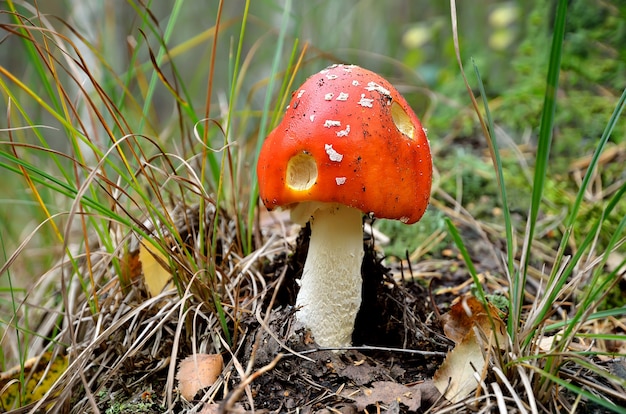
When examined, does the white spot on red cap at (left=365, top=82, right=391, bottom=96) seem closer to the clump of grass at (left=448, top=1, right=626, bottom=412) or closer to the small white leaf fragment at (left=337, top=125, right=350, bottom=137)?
the small white leaf fragment at (left=337, top=125, right=350, bottom=137)

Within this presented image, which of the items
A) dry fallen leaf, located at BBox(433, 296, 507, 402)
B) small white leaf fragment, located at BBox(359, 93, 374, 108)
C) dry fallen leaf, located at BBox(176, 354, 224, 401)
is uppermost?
small white leaf fragment, located at BBox(359, 93, 374, 108)

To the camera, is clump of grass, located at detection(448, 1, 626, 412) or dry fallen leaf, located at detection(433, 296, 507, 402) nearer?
clump of grass, located at detection(448, 1, 626, 412)

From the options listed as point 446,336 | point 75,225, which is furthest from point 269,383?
point 75,225

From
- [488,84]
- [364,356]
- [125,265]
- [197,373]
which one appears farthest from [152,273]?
[488,84]

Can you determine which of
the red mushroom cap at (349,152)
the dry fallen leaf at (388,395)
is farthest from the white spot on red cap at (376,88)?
the dry fallen leaf at (388,395)

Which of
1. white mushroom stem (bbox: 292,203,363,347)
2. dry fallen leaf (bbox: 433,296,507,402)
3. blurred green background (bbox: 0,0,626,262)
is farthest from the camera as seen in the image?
blurred green background (bbox: 0,0,626,262)

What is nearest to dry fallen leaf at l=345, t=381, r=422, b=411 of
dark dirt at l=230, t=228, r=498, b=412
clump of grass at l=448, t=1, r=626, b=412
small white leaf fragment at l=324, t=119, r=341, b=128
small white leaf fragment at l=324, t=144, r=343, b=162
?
dark dirt at l=230, t=228, r=498, b=412

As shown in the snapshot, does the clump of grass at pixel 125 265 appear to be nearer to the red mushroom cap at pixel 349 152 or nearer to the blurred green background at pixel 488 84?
the red mushroom cap at pixel 349 152

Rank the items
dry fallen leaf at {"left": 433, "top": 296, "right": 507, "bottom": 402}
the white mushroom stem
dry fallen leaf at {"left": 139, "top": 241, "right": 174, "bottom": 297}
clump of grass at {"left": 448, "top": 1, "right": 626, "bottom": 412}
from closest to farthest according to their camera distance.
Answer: clump of grass at {"left": 448, "top": 1, "right": 626, "bottom": 412} < dry fallen leaf at {"left": 433, "top": 296, "right": 507, "bottom": 402} < the white mushroom stem < dry fallen leaf at {"left": 139, "top": 241, "right": 174, "bottom": 297}
